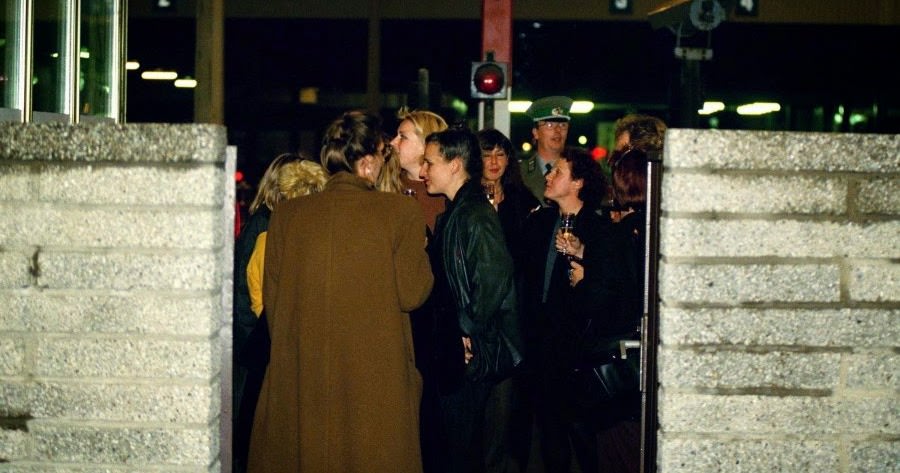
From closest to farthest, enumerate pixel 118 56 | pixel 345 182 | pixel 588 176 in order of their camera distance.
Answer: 1. pixel 345 182
2. pixel 588 176
3. pixel 118 56

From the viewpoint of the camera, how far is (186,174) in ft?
10.7

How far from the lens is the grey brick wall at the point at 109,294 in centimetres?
328

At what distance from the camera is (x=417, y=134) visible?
6.32 m

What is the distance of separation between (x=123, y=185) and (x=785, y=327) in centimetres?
205

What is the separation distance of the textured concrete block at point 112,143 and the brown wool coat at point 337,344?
3.08 ft

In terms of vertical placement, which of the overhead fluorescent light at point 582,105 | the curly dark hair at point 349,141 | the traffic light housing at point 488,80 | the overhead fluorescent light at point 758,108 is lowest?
the curly dark hair at point 349,141

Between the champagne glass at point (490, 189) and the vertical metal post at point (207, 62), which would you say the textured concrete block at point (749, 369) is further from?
the vertical metal post at point (207, 62)

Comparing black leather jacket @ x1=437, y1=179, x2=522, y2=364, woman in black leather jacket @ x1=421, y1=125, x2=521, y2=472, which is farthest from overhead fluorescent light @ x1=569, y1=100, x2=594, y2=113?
black leather jacket @ x1=437, y1=179, x2=522, y2=364

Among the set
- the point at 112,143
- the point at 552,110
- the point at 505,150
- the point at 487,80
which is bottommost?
the point at 112,143

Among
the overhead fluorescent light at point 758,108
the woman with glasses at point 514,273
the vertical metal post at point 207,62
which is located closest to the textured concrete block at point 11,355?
the woman with glasses at point 514,273

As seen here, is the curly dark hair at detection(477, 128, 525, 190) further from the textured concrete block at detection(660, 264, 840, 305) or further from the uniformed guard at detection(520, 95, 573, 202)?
the textured concrete block at detection(660, 264, 840, 305)

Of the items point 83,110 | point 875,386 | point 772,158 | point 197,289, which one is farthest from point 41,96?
point 875,386

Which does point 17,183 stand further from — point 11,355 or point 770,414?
point 770,414

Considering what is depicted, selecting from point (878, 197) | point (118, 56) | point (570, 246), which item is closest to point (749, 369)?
point (878, 197)
